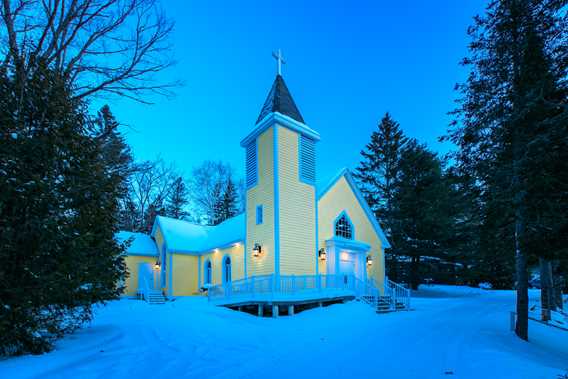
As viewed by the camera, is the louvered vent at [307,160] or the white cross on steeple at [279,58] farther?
the white cross on steeple at [279,58]

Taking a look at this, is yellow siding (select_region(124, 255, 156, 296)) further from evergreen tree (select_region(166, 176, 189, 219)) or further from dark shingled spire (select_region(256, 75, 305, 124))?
evergreen tree (select_region(166, 176, 189, 219))

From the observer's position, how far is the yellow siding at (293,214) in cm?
1280

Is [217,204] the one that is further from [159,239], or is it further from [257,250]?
[257,250]

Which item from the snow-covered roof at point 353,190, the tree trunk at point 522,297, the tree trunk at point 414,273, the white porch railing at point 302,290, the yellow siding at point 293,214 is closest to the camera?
the tree trunk at point 522,297

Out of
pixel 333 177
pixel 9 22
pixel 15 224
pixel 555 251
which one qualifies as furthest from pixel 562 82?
pixel 9 22

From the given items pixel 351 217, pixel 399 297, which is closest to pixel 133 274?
pixel 351 217

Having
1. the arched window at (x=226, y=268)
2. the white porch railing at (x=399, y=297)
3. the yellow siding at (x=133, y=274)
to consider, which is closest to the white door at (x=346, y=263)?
the white porch railing at (x=399, y=297)

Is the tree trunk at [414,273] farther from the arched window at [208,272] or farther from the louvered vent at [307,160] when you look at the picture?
the arched window at [208,272]

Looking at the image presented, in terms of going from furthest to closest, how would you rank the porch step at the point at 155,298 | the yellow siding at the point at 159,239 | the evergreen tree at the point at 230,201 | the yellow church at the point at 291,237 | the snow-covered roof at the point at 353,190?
the evergreen tree at the point at 230,201, the yellow siding at the point at 159,239, the porch step at the point at 155,298, the snow-covered roof at the point at 353,190, the yellow church at the point at 291,237

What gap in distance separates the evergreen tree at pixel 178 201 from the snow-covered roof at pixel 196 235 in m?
13.3

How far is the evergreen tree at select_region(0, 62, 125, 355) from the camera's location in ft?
16.1

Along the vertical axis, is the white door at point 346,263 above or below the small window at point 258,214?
below

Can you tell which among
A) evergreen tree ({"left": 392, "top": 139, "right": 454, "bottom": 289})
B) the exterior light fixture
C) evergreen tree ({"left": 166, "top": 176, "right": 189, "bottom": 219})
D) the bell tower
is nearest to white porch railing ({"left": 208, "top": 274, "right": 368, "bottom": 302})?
the bell tower

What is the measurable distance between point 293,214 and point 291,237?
0.94m
